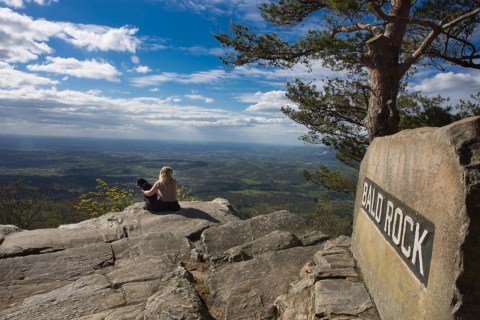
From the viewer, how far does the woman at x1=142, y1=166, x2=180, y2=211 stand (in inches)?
383

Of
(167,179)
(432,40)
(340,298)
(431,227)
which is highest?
(432,40)

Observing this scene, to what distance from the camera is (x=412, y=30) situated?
945cm

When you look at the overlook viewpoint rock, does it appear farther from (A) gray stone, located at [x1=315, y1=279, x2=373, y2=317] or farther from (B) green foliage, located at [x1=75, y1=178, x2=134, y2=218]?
(B) green foliage, located at [x1=75, y1=178, x2=134, y2=218]

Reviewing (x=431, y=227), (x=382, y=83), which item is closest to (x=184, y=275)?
(x=431, y=227)

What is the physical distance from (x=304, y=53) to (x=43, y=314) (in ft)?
27.7

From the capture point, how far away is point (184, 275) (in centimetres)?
489

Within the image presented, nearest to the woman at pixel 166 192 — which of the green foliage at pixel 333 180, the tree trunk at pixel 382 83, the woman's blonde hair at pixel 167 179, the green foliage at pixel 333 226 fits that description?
the woman's blonde hair at pixel 167 179

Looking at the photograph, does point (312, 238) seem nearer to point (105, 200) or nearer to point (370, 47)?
point (370, 47)

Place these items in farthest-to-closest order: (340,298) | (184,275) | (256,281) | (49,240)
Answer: (49,240), (184,275), (256,281), (340,298)

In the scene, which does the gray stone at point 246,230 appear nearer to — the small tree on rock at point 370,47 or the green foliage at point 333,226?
the small tree on rock at point 370,47

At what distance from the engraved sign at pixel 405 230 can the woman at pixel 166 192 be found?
6.98m

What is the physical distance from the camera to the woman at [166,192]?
31.9 feet

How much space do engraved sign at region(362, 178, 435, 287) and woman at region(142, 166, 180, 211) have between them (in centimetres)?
698

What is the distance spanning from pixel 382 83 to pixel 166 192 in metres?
6.57
